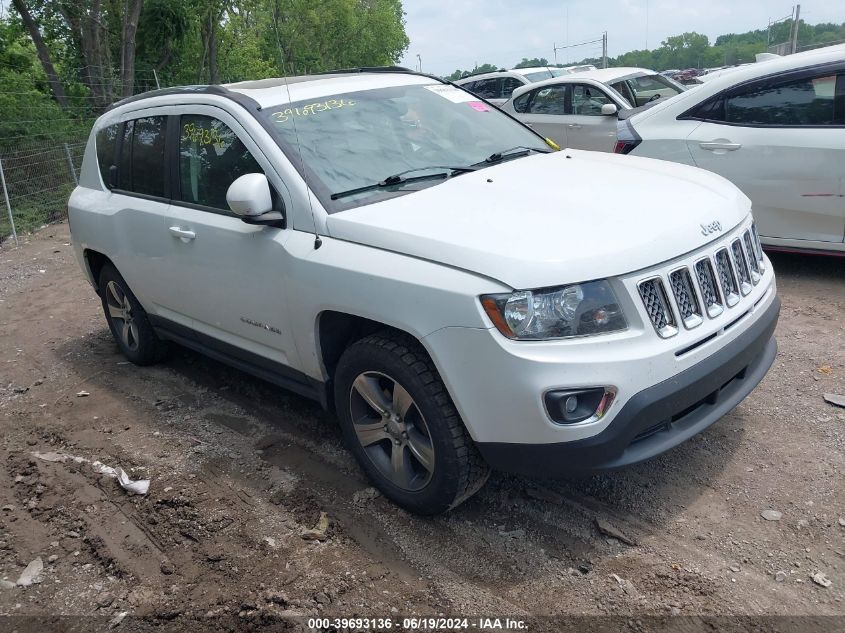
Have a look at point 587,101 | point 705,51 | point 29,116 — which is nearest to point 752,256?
point 587,101

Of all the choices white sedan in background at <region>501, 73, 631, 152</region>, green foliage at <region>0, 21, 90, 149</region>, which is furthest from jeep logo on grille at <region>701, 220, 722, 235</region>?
green foliage at <region>0, 21, 90, 149</region>

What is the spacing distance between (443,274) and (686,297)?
98 centimetres

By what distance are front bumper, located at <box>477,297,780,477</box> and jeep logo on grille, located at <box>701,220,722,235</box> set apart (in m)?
0.47

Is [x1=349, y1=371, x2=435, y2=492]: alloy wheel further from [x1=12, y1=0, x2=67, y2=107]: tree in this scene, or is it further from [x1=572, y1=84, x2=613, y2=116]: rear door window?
[x1=12, y1=0, x2=67, y2=107]: tree

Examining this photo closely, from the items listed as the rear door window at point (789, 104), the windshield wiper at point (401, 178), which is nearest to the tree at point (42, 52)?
the rear door window at point (789, 104)

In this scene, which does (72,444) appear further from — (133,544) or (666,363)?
(666,363)

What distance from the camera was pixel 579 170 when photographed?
392 centimetres

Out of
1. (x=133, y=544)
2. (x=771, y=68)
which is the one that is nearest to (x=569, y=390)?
(x=133, y=544)

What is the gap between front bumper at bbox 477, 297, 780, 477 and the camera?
2.85 metres

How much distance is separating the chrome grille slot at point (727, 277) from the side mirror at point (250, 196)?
204cm

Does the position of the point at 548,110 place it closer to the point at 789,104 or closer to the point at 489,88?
the point at 489,88

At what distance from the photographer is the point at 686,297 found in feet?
10.1

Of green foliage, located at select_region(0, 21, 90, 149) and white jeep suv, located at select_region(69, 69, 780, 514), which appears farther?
green foliage, located at select_region(0, 21, 90, 149)

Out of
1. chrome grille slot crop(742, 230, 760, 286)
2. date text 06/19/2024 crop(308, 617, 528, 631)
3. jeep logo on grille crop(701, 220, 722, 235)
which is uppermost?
jeep logo on grille crop(701, 220, 722, 235)
